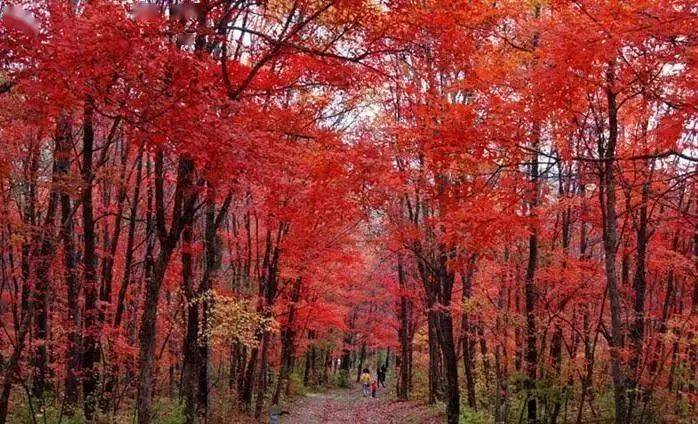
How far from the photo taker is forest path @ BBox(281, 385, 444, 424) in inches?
796

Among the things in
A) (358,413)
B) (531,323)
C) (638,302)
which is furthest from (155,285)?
(358,413)

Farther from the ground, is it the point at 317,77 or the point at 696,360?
the point at 317,77

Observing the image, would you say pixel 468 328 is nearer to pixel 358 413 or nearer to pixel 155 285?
pixel 358 413

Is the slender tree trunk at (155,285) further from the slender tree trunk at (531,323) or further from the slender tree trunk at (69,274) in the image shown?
the slender tree trunk at (531,323)

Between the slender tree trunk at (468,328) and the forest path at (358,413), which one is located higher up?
the slender tree trunk at (468,328)

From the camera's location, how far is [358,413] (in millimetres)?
24219

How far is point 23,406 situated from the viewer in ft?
44.6

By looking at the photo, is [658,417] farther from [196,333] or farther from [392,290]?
[392,290]

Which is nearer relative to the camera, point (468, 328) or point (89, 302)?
point (89, 302)

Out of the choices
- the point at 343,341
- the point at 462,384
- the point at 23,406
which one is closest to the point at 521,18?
the point at 23,406

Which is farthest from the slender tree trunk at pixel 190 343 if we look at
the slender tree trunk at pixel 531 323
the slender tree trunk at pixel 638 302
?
the slender tree trunk at pixel 638 302

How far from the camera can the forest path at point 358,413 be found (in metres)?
20.2

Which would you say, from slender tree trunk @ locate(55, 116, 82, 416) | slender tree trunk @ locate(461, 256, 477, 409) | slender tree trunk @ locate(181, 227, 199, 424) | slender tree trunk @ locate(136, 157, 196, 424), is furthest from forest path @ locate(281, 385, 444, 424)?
slender tree trunk @ locate(136, 157, 196, 424)

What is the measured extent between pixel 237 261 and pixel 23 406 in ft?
35.6
